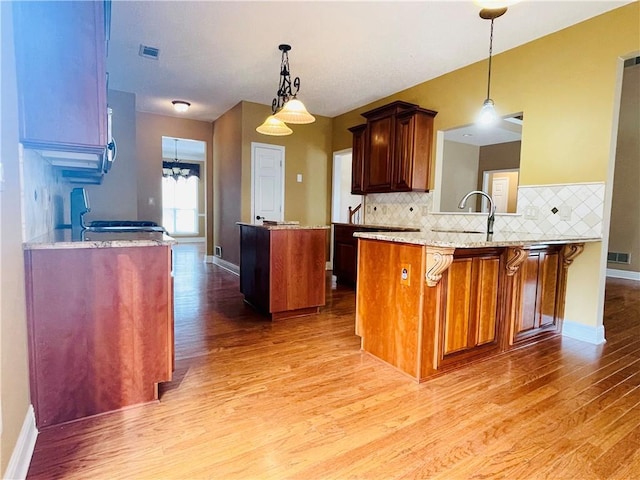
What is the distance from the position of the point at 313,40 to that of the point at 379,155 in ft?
5.69

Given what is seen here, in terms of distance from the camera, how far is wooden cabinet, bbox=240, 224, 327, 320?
3.35 metres

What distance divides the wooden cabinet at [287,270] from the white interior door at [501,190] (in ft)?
23.4

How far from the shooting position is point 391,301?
2385 mm

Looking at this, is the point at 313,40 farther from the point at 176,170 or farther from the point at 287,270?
the point at 176,170

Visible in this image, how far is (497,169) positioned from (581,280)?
6023mm

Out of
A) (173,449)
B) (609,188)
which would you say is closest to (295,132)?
(609,188)

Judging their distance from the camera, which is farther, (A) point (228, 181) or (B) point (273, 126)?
(A) point (228, 181)

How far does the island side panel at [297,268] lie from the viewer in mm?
3355

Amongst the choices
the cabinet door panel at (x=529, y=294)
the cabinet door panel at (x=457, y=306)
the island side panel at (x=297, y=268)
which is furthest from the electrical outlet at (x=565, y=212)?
the island side panel at (x=297, y=268)

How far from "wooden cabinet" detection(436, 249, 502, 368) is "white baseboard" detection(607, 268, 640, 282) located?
16.6 ft

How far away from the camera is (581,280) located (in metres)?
3.10

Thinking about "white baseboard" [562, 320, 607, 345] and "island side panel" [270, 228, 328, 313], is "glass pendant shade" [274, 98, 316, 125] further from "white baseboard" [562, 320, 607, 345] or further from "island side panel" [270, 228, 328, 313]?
"white baseboard" [562, 320, 607, 345]

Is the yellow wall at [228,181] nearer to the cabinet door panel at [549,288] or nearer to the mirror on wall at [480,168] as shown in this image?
the cabinet door panel at [549,288]

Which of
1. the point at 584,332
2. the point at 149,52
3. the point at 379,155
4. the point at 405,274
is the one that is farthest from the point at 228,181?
the point at 584,332
